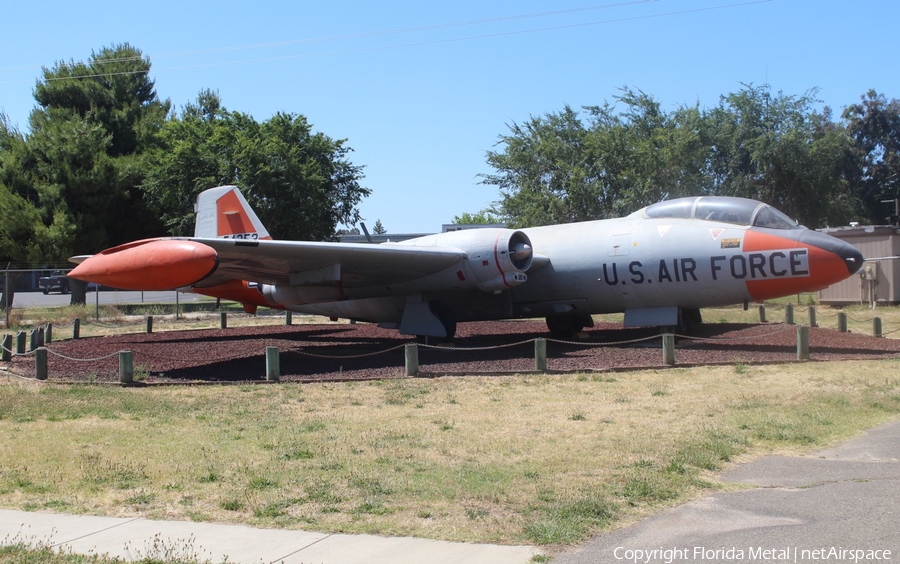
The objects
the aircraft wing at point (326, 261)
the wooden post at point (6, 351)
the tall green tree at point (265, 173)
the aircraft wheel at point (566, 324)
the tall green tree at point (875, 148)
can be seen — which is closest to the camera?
the aircraft wing at point (326, 261)

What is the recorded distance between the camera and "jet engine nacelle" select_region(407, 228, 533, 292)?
17.1 metres

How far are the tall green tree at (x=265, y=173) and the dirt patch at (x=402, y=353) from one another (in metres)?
13.5

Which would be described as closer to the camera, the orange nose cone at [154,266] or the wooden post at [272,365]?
the wooden post at [272,365]

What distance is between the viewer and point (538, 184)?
1610 inches

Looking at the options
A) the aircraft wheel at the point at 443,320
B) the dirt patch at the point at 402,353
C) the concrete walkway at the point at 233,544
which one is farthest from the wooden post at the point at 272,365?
the concrete walkway at the point at 233,544

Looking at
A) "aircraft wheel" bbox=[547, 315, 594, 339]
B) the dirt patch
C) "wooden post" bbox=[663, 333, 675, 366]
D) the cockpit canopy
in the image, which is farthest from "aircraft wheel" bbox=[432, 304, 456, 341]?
"wooden post" bbox=[663, 333, 675, 366]

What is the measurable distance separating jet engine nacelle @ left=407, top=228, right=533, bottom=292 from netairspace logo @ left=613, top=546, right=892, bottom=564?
1196cm

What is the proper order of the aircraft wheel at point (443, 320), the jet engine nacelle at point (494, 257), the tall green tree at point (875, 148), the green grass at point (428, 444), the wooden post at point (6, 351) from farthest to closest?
the tall green tree at point (875, 148) → the aircraft wheel at point (443, 320) → the wooden post at point (6, 351) → the jet engine nacelle at point (494, 257) → the green grass at point (428, 444)

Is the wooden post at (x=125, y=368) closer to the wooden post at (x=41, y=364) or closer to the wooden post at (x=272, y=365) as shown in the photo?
the wooden post at (x=41, y=364)

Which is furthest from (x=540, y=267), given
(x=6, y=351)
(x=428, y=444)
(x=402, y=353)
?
(x=6, y=351)

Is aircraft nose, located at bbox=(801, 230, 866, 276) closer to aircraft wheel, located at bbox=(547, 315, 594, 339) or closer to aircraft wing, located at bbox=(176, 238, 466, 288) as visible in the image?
aircraft wheel, located at bbox=(547, 315, 594, 339)

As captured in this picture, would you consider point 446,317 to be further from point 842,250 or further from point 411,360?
point 842,250

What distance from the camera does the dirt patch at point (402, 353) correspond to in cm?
1511

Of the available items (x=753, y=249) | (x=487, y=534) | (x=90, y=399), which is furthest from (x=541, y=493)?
(x=753, y=249)
